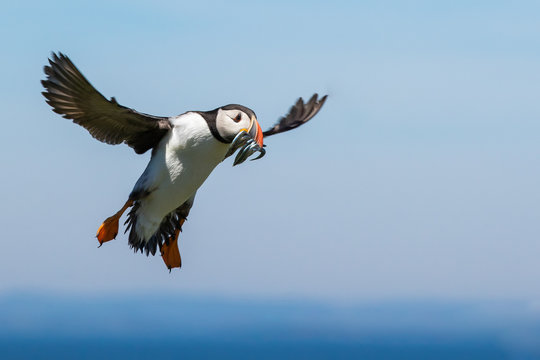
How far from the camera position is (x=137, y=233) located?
11609 mm

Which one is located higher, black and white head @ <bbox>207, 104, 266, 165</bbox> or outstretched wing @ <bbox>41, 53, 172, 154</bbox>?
outstretched wing @ <bbox>41, 53, 172, 154</bbox>

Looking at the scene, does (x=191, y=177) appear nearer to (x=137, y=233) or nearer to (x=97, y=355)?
(x=137, y=233)

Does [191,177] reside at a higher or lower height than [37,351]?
lower

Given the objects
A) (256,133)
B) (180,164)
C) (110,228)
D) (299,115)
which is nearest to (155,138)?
(180,164)

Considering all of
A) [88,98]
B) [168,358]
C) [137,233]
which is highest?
[168,358]

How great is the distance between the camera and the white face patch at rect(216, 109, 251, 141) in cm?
1004

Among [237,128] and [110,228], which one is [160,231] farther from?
[237,128]

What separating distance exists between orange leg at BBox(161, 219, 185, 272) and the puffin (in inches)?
17.2

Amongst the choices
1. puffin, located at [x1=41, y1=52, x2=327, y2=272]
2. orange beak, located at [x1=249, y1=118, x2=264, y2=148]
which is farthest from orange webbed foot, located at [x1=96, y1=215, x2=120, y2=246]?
orange beak, located at [x1=249, y1=118, x2=264, y2=148]

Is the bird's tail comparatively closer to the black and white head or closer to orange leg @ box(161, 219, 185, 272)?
orange leg @ box(161, 219, 185, 272)

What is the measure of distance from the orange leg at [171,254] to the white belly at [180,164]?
113 cm

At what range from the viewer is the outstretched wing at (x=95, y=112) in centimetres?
999

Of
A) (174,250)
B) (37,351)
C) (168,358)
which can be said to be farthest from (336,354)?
(174,250)

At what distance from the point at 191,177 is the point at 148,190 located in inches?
26.2
